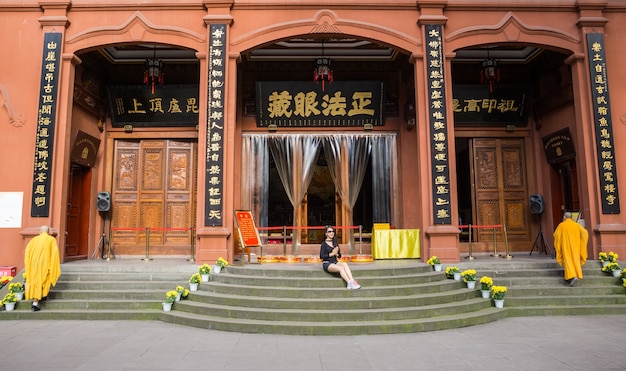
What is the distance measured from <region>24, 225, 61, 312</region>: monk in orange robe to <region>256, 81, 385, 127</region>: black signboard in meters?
5.03

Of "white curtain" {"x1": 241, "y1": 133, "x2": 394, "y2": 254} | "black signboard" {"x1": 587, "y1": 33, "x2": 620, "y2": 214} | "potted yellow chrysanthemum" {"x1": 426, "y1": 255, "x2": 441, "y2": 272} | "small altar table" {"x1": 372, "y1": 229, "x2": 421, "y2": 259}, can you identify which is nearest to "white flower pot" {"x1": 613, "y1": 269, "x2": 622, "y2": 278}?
"black signboard" {"x1": 587, "y1": 33, "x2": 620, "y2": 214}

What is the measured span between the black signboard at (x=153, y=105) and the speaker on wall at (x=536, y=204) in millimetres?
7793

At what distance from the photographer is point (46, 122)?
7.31 metres

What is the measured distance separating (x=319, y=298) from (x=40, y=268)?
3938mm

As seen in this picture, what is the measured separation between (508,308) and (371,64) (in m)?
6.21

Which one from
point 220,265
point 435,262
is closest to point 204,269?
point 220,265

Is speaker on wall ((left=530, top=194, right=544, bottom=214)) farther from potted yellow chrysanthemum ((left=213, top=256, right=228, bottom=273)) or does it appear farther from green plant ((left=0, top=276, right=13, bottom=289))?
green plant ((left=0, top=276, right=13, bottom=289))

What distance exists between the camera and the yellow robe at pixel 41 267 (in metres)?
5.78

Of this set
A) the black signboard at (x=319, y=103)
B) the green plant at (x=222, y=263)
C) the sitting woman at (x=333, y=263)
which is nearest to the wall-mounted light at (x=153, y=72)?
the black signboard at (x=319, y=103)

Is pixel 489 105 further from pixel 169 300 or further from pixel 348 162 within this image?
pixel 169 300

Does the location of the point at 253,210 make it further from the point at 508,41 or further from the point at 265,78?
the point at 508,41

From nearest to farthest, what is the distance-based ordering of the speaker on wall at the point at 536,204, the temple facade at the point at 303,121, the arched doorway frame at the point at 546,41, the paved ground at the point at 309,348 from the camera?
the paved ground at the point at 309,348 → the temple facade at the point at 303,121 → the arched doorway frame at the point at 546,41 → the speaker on wall at the point at 536,204

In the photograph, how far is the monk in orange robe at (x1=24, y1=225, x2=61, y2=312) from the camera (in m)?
5.78

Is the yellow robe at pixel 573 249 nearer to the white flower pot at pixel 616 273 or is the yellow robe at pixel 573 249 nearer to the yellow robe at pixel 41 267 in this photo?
the white flower pot at pixel 616 273
